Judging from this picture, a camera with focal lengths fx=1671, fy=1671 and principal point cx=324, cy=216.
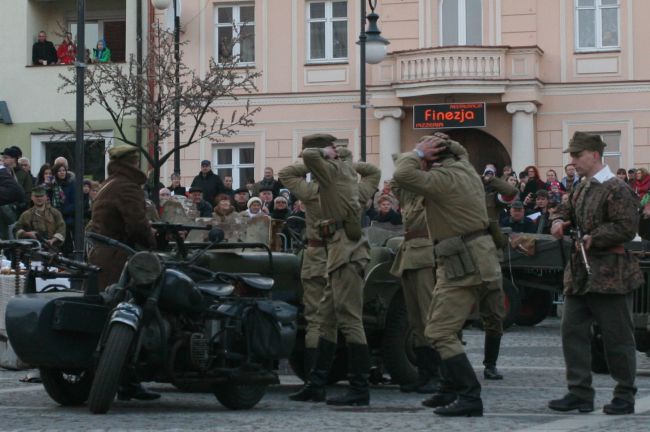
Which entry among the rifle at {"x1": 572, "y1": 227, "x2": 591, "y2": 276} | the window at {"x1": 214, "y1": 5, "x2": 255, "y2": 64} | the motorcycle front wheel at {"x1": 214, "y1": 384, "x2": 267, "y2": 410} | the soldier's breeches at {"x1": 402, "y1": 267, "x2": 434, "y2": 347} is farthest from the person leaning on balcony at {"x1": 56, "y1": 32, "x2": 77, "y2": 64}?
the rifle at {"x1": 572, "y1": 227, "x2": 591, "y2": 276}

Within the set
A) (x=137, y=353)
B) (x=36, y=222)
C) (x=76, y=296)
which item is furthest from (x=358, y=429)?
(x=36, y=222)

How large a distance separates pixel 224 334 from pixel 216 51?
90.6 feet

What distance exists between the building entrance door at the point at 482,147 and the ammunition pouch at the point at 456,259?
85.0 ft

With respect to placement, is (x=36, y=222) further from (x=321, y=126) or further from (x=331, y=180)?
(x=321, y=126)

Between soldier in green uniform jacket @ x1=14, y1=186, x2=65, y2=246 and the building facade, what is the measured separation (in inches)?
590

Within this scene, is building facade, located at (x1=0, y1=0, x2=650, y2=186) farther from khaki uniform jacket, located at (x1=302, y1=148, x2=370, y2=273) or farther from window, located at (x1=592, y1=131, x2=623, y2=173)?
khaki uniform jacket, located at (x1=302, y1=148, x2=370, y2=273)

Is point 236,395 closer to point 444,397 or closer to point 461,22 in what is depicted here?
point 444,397

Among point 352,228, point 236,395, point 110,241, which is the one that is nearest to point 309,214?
point 352,228

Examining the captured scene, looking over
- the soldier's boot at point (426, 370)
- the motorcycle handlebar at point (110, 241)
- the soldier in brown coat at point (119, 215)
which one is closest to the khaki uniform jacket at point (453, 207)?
the motorcycle handlebar at point (110, 241)

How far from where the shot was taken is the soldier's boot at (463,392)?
10844mm

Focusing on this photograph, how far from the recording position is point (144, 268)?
434 inches

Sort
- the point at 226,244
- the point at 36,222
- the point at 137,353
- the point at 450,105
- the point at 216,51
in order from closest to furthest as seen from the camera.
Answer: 1. the point at 137,353
2. the point at 226,244
3. the point at 36,222
4. the point at 450,105
5. the point at 216,51

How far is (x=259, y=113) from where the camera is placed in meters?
38.2

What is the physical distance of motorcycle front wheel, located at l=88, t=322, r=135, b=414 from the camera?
34.9 feet
